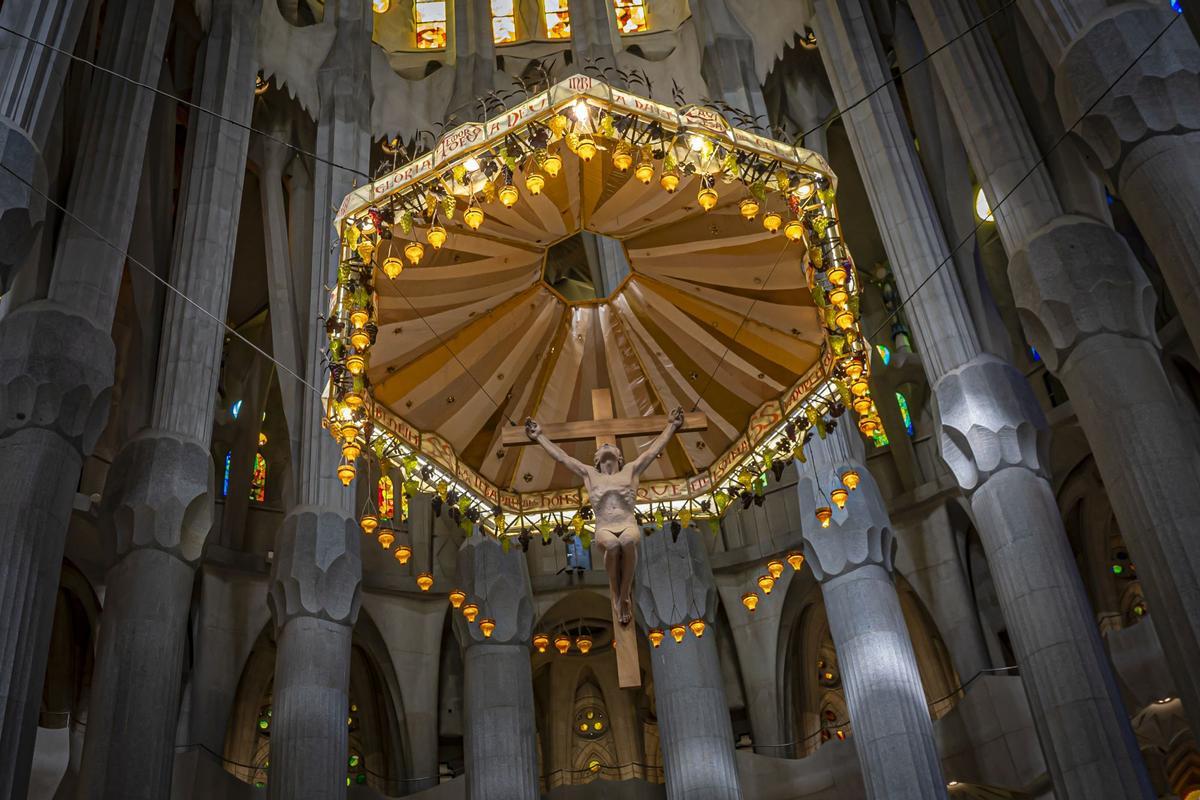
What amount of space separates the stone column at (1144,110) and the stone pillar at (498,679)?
30.9 feet

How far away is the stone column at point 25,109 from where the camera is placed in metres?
10.7

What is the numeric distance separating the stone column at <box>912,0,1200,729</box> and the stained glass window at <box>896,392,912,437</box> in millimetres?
7854

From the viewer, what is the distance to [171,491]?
1398cm

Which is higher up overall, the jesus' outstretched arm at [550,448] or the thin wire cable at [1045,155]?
the thin wire cable at [1045,155]

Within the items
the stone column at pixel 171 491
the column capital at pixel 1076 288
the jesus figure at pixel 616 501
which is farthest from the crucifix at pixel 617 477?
the stone column at pixel 171 491

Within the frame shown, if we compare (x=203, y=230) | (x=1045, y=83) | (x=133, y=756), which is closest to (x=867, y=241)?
(x=1045, y=83)

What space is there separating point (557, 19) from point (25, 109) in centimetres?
1501

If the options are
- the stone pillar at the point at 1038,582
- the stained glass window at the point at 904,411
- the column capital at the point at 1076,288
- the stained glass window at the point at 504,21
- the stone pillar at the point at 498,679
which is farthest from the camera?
the stained glass window at the point at 504,21

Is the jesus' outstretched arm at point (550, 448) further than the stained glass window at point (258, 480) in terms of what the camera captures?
No

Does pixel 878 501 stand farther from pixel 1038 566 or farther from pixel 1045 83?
pixel 1045 83

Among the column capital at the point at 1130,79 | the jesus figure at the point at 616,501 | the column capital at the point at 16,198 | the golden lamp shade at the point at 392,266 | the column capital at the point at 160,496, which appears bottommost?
the jesus figure at the point at 616,501

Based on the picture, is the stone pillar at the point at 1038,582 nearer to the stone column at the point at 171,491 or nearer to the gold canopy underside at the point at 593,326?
the gold canopy underside at the point at 593,326

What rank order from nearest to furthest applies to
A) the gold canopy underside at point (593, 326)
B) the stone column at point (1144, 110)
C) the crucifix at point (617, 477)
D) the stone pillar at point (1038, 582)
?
the crucifix at point (617, 477) < the gold canopy underside at point (593, 326) < the stone column at point (1144, 110) < the stone pillar at point (1038, 582)

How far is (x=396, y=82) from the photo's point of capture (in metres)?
21.2
